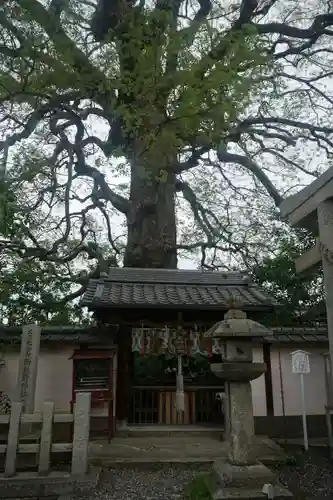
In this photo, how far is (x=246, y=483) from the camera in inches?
193

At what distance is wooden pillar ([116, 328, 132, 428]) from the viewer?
885cm

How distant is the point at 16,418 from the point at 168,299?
149 inches

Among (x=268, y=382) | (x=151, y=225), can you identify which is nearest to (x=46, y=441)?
(x=268, y=382)

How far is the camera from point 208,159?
11.5 m

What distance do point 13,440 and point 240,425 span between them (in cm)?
322

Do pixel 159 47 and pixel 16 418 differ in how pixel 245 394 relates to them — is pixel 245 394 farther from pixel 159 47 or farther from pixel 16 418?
pixel 159 47

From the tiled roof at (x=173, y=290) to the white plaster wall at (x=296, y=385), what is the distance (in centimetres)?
158

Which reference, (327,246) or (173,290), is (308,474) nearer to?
(327,246)

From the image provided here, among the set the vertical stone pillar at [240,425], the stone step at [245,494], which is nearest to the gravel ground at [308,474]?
the stone step at [245,494]

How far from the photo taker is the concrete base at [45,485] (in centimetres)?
528

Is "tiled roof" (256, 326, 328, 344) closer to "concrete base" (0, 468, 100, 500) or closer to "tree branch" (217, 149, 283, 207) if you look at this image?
"tree branch" (217, 149, 283, 207)

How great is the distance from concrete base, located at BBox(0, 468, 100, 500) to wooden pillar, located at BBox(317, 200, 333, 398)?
3865mm

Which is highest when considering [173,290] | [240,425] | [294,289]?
[294,289]

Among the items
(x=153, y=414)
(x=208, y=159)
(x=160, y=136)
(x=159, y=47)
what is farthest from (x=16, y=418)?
(x=208, y=159)
